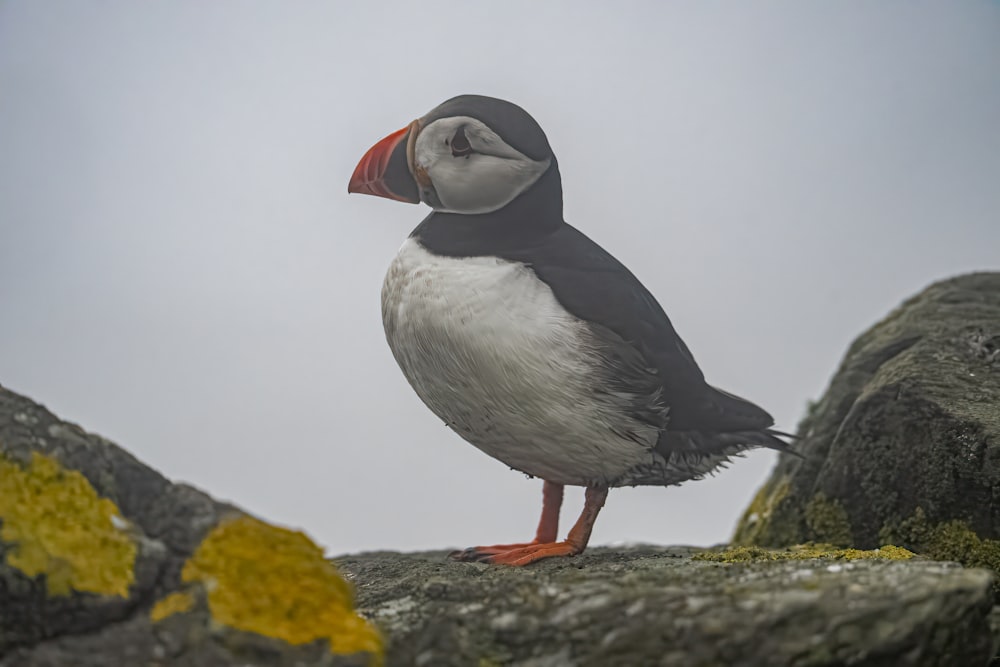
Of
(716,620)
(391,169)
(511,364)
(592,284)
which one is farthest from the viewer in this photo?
(391,169)

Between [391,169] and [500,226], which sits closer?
[500,226]

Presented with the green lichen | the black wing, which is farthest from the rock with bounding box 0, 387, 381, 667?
the green lichen

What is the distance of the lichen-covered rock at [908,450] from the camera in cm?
427

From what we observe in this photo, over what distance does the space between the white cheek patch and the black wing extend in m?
0.30

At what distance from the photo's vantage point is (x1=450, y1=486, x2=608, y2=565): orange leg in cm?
390

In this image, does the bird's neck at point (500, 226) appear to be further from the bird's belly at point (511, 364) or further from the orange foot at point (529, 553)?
the orange foot at point (529, 553)

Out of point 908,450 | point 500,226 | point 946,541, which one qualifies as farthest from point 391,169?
point 946,541

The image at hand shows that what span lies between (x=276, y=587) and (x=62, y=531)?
2.10 feet

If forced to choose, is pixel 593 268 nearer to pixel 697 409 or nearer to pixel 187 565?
pixel 697 409

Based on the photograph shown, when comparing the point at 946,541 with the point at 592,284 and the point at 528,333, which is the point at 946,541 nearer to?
the point at 592,284

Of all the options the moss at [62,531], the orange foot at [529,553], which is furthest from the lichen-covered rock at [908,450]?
the moss at [62,531]

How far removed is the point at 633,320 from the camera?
3828 millimetres

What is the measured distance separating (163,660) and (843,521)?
3860 mm

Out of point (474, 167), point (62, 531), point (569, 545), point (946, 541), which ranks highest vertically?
point (474, 167)
